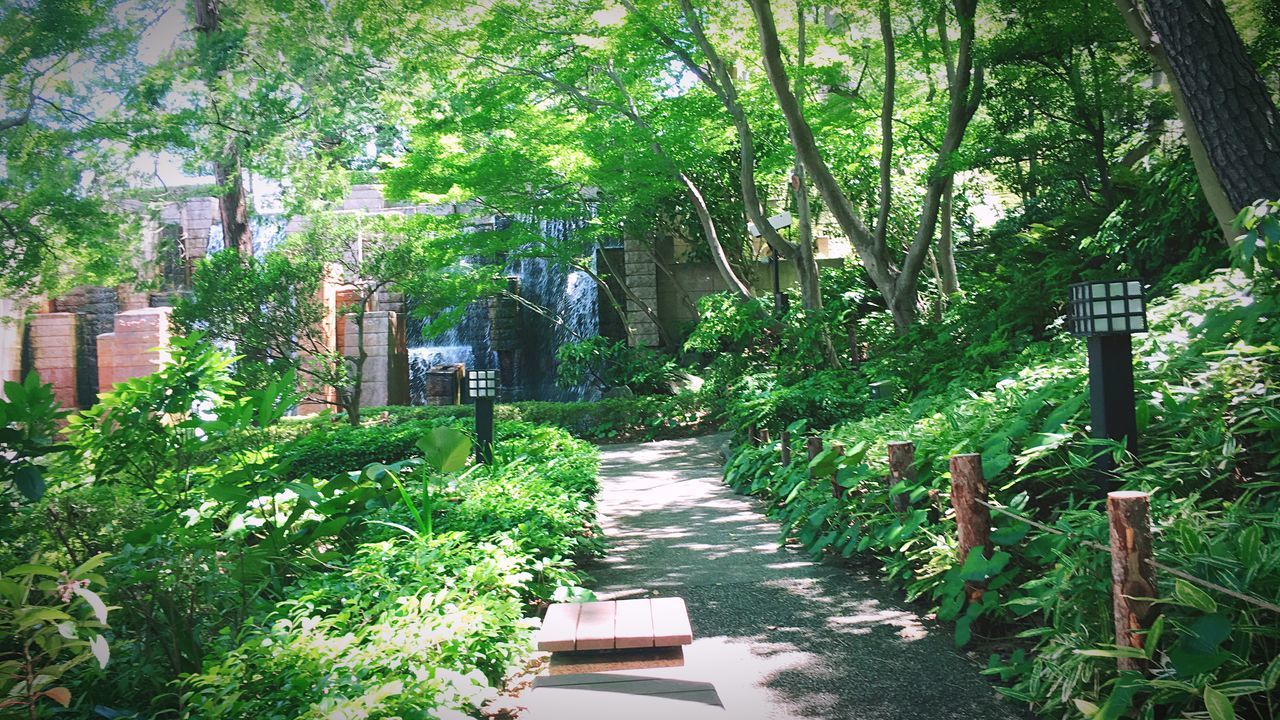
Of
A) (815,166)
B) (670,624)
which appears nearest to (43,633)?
(670,624)

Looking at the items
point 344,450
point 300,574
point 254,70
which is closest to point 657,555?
point 300,574

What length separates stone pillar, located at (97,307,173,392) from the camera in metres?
14.2

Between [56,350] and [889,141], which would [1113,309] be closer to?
[889,141]

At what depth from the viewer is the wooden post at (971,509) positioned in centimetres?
390

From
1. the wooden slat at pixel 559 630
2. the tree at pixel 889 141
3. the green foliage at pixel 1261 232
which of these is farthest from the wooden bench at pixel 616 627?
the tree at pixel 889 141

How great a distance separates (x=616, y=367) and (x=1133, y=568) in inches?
513

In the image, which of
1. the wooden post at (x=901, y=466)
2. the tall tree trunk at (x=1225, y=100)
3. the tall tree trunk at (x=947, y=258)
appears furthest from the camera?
the tall tree trunk at (x=947, y=258)

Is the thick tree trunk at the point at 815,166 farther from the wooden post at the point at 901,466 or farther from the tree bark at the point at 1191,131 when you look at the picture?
the wooden post at the point at 901,466

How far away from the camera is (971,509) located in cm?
391

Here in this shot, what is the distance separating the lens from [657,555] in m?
5.89

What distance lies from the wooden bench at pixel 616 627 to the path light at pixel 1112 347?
1902 mm

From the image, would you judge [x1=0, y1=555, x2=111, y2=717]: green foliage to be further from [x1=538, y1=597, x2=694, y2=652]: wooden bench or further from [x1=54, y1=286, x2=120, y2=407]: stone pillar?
[x1=54, y1=286, x2=120, y2=407]: stone pillar

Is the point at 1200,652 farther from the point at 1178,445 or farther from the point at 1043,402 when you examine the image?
the point at 1043,402

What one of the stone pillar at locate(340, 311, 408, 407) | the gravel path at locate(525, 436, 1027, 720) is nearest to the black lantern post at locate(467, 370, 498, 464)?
the gravel path at locate(525, 436, 1027, 720)
